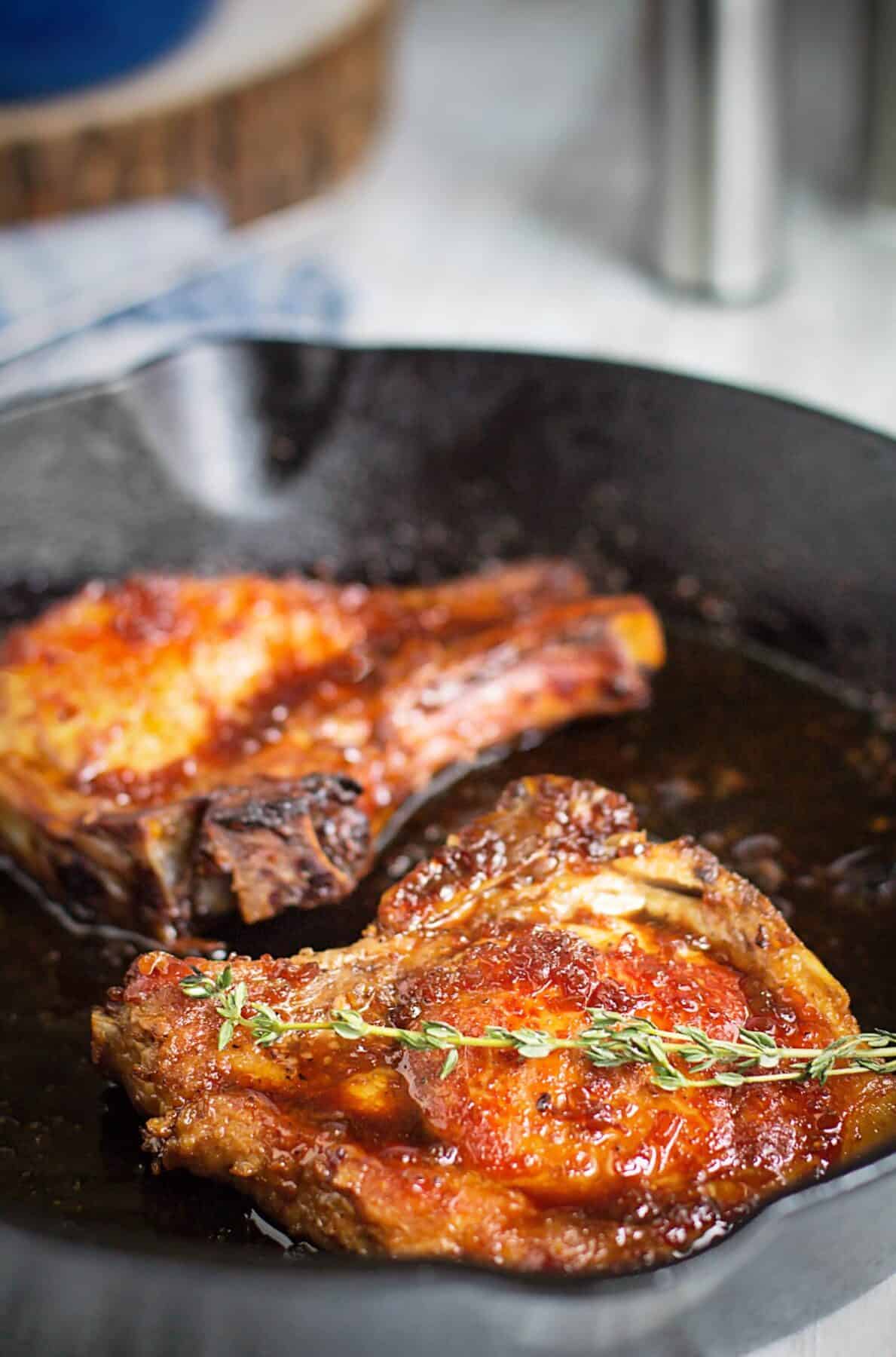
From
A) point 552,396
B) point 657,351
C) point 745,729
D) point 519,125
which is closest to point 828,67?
point 519,125

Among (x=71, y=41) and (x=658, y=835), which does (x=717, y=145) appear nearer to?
(x=71, y=41)

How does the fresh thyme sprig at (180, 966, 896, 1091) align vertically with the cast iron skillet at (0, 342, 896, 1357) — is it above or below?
above

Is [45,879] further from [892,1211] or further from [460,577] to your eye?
[892,1211]

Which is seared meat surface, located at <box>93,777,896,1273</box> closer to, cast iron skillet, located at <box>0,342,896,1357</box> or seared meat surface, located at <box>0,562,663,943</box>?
cast iron skillet, located at <box>0,342,896,1357</box>

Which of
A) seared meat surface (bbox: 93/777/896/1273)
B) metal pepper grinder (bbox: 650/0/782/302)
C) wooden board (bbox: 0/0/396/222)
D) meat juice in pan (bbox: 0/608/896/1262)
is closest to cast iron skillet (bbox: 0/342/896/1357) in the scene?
meat juice in pan (bbox: 0/608/896/1262)

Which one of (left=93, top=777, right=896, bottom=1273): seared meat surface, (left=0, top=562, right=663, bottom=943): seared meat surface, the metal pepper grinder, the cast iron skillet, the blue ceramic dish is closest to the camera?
(left=93, top=777, right=896, bottom=1273): seared meat surface

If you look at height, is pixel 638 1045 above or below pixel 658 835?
above

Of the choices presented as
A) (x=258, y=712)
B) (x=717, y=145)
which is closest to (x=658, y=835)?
(x=258, y=712)
